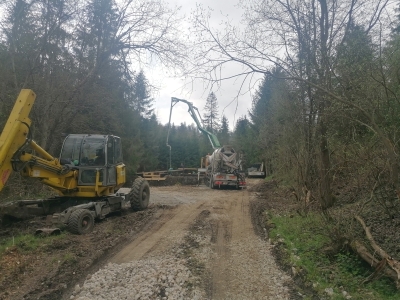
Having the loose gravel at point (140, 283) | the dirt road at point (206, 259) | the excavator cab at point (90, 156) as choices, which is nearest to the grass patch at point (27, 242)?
the dirt road at point (206, 259)

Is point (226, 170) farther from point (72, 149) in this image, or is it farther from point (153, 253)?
point (153, 253)

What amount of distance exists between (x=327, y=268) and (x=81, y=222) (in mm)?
5767

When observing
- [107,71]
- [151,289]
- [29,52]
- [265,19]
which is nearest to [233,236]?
[151,289]

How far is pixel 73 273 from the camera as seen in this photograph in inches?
239

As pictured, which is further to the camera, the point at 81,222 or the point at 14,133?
the point at 81,222

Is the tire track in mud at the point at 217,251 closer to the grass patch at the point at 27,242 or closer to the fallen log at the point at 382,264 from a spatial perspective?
the fallen log at the point at 382,264

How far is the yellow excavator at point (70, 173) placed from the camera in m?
7.46

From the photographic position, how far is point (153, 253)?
747cm

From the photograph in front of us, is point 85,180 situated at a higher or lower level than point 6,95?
lower

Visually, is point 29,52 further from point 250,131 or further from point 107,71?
point 250,131

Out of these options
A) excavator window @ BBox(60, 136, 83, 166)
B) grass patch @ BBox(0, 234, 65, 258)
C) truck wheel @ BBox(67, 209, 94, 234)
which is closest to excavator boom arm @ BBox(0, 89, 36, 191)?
grass patch @ BBox(0, 234, 65, 258)

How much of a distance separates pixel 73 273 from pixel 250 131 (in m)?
37.8

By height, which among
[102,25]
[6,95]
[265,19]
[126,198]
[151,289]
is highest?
[102,25]

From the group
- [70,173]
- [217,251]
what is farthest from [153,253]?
[70,173]
